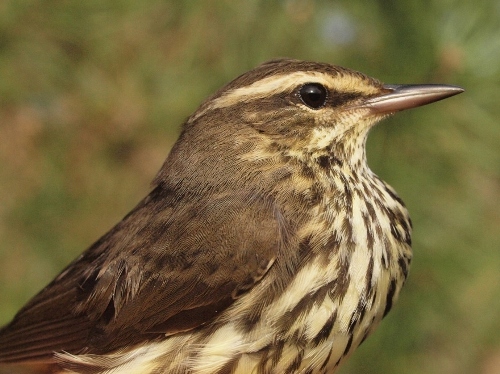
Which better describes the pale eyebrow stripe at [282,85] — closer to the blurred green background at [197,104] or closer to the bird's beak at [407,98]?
the bird's beak at [407,98]

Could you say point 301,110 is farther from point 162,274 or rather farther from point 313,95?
point 162,274

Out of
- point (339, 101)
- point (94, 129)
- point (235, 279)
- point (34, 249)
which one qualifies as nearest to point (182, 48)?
point (94, 129)

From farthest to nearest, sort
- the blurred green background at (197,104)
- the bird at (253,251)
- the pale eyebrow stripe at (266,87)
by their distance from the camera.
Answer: the blurred green background at (197,104) → the pale eyebrow stripe at (266,87) → the bird at (253,251)

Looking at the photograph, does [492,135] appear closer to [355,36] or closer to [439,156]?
[439,156]

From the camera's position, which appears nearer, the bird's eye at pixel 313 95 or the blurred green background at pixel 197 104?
the bird's eye at pixel 313 95

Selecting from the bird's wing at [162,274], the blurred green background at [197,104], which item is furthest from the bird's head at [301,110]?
the blurred green background at [197,104]

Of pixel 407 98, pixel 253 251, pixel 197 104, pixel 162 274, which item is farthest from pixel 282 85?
pixel 197 104
